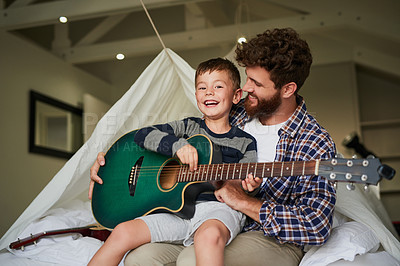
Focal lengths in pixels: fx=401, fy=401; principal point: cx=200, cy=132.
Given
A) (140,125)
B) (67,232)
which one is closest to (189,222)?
(67,232)

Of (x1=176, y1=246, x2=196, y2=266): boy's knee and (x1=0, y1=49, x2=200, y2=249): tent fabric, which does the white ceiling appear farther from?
(x1=176, y1=246, x2=196, y2=266): boy's knee

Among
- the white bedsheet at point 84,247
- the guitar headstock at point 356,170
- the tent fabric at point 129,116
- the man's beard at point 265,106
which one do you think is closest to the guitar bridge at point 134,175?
the white bedsheet at point 84,247

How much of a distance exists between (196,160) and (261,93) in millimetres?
488

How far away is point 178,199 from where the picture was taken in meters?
1.54

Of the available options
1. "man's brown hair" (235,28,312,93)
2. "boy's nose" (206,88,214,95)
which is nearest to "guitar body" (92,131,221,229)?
"boy's nose" (206,88,214,95)

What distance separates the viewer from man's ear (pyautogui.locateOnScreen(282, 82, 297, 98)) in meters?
1.81

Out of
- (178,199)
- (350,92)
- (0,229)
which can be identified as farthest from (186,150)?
(350,92)

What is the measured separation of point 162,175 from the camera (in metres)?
1.72

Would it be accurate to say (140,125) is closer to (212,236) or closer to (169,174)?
(169,174)

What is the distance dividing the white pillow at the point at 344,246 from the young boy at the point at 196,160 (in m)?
0.30

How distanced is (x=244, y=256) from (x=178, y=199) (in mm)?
327

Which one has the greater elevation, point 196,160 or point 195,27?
point 195,27

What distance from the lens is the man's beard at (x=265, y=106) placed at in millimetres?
1789

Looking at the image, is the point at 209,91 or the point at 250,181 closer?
the point at 250,181
